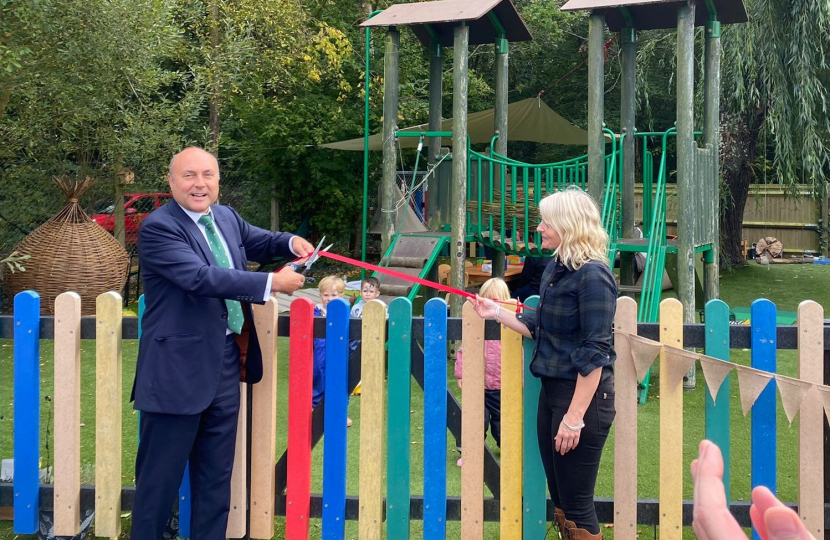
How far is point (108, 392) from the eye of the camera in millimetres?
3820

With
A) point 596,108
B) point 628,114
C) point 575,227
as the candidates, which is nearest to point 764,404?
point 575,227

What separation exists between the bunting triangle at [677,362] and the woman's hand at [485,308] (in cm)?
72

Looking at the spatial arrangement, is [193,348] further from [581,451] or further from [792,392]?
[792,392]

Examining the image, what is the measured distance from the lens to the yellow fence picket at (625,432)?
12.0 ft

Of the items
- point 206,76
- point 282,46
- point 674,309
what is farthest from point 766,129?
point 674,309

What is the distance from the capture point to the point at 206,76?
513 inches

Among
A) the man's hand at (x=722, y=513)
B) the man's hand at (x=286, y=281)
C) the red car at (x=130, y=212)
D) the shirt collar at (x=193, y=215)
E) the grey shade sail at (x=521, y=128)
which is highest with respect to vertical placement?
the grey shade sail at (x=521, y=128)

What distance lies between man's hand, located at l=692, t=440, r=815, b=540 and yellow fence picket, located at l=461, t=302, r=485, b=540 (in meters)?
2.61

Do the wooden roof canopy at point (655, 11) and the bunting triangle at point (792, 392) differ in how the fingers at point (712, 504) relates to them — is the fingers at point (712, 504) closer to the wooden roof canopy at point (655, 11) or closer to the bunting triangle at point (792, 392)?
the bunting triangle at point (792, 392)

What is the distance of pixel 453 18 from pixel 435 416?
539 centimetres

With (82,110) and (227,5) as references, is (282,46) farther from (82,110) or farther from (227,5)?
(82,110)

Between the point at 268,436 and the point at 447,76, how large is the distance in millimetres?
17087

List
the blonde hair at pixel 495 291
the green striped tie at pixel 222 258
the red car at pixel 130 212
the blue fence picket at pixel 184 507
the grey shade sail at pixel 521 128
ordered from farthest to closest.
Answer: the grey shade sail at pixel 521 128 < the red car at pixel 130 212 < the blonde hair at pixel 495 291 < the blue fence picket at pixel 184 507 < the green striped tie at pixel 222 258

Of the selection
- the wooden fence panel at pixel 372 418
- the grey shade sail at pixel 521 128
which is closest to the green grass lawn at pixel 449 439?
the wooden fence panel at pixel 372 418
